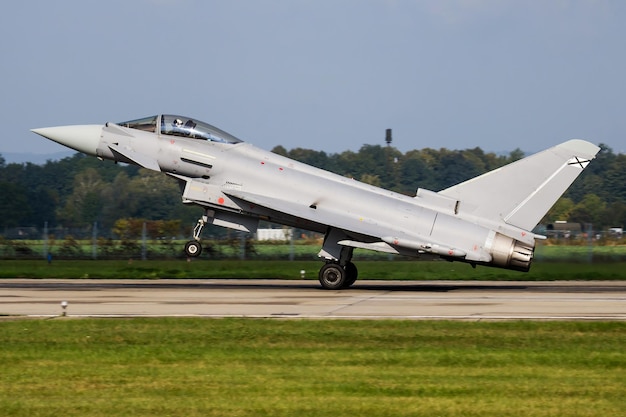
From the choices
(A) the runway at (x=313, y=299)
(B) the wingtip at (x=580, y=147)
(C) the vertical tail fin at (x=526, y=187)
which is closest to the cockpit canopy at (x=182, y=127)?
(A) the runway at (x=313, y=299)

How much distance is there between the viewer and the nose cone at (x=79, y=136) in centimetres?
2656

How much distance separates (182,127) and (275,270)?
967 centimetres

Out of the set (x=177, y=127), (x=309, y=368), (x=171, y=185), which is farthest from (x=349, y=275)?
(x=171, y=185)

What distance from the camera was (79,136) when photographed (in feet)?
87.7

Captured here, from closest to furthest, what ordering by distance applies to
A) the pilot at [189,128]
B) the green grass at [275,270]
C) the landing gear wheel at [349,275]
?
the pilot at [189,128] → the landing gear wheel at [349,275] → the green grass at [275,270]

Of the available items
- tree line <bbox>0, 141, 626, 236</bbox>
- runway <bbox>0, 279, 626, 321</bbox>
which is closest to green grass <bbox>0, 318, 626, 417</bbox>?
runway <bbox>0, 279, 626, 321</bbox>

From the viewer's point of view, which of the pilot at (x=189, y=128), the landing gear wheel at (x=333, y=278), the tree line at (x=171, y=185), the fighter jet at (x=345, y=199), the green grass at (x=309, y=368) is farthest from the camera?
the tree line at (x=171, y=185)

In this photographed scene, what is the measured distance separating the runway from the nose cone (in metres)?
3.74

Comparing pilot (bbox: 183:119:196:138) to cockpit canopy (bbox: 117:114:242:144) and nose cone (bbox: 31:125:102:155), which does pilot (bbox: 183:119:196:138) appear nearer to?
cockpit canopy (bbox: 117:114:242:144)

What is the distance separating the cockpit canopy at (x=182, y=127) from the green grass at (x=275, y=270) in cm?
687

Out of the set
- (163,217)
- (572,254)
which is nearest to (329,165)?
(163,217)

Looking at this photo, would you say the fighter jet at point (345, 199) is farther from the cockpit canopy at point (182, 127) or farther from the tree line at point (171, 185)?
the tree line at point (171, 185)

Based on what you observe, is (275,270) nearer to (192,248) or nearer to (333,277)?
(333,277)

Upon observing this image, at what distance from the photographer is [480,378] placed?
12.3m
